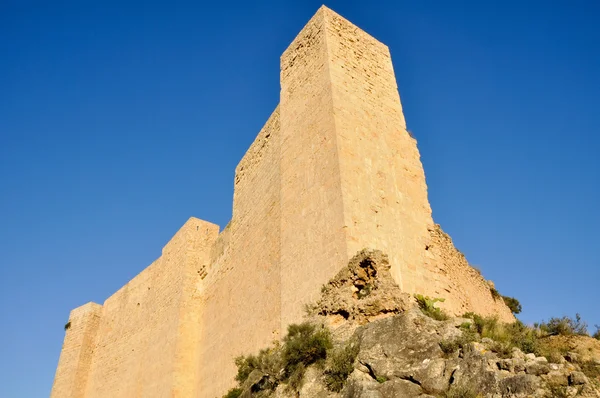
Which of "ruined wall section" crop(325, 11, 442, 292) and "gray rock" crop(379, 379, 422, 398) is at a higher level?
"ruined wall section" crop(325, 11, 442, 292)

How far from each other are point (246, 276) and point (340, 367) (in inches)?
257

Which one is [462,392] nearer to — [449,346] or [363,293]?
[449,346]

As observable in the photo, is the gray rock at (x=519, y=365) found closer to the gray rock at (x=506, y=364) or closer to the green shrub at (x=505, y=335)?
the gray rock at (x=506, y=364)

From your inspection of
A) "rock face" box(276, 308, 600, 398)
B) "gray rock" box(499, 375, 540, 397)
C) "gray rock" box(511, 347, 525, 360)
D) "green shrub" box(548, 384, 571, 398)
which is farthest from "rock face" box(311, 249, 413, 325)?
"green shrub" box(548, 384, 571, 398)

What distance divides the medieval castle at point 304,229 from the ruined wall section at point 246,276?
0.04 metres

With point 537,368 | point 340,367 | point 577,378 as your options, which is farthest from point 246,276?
point 577,378

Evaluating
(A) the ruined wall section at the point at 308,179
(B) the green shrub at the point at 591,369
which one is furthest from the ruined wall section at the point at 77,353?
(B) the green shrub at the point at 591,369

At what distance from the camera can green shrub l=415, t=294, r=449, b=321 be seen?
6.10m

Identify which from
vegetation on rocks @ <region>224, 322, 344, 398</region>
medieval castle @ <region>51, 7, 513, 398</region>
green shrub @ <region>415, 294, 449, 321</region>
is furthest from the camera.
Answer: medieval castle @ <region>51, 7, 513, 398</region>

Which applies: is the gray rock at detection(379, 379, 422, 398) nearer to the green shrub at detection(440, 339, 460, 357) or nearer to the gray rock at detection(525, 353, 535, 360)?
the green shrub at detection(440, 339, 460, 357)

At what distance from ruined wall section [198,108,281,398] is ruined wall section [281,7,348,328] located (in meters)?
0.89

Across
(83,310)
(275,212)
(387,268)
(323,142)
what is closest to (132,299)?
(83,310)

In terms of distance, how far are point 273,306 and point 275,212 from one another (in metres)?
1.94

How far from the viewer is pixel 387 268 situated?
6707 mm
